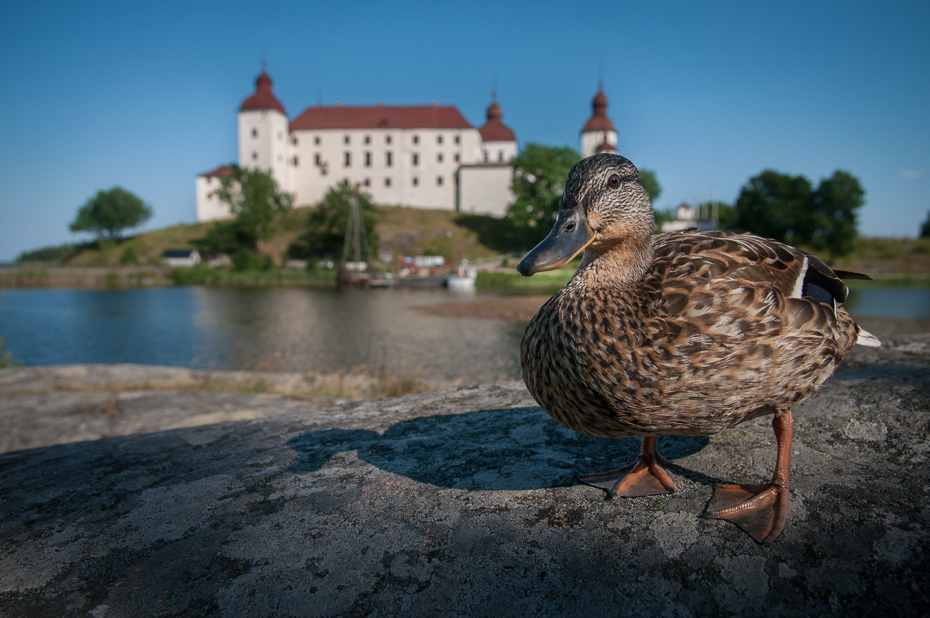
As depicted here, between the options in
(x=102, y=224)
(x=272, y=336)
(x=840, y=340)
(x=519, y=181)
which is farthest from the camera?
(x=102, y=224)

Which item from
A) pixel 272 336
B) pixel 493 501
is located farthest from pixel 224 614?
pixel 272 336

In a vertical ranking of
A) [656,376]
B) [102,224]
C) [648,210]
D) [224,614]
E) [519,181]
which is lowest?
[224,614]

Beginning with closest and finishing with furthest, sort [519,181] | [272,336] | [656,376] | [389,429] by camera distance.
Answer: [656,376], [389,429], [272,336], [519,181]

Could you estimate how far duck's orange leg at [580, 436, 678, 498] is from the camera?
226 cm

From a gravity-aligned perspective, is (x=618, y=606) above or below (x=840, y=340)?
below

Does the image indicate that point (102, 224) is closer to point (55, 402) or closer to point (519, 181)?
point (519, 181)

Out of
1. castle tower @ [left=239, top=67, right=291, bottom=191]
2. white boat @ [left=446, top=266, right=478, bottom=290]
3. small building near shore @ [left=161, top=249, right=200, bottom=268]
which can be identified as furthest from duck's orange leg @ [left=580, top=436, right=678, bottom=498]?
castle tower @ [left=239, top=67, right=291, bottom=191]

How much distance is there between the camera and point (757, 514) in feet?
6.53

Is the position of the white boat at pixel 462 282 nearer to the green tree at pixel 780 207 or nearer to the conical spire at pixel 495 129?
the green tree at pixel 780 207

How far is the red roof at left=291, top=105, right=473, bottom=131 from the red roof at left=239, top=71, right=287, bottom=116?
6626 mm

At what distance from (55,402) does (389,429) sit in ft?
19.8

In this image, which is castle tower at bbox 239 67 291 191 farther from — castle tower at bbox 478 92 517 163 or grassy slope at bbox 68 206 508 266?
castle tower at bbox 478 92 517 163

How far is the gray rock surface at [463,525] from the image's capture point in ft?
5.38

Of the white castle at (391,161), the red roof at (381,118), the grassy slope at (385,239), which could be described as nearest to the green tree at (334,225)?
the grassy slope at (385,239)
